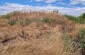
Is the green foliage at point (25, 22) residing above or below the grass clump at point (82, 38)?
above

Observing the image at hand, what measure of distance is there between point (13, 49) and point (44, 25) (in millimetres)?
9802

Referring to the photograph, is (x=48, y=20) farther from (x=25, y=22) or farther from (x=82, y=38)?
(x=82, y=38)

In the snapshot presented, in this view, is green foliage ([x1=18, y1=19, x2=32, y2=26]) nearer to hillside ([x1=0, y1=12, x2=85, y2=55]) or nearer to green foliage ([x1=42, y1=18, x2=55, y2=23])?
hillside ([x1=0, y1=12, x2=85, y2=55])

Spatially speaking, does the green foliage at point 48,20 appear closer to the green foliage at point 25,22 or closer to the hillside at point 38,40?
the hillside at point 38,40

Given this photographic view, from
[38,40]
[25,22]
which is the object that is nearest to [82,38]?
[25,22]

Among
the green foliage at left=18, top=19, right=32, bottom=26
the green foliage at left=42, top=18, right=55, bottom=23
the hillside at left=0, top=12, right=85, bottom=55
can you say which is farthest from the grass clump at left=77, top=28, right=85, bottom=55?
the green foliage at left=18, top=19, right=32, bottom=26

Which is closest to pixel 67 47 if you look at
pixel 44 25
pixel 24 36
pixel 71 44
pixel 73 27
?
pixel 71 44

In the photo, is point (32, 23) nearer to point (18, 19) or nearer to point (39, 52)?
point (18, 19)

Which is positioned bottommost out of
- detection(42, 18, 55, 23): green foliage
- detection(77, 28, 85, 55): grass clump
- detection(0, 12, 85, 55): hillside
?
detection(77, 28, 85, 55): grass clump

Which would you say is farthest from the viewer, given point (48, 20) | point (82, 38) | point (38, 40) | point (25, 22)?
point (48, 20)

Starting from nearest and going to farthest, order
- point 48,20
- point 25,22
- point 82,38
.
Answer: point 82,38 → point 25,22 → point 48,20

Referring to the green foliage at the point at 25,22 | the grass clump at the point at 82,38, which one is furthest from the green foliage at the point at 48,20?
the grass clump at the point at 82,38

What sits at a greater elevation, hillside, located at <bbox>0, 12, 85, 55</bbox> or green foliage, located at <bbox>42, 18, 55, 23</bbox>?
green foliage, located at <bbox>42, 18, 55, 23</bbox>

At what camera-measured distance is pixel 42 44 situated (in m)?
20.1
